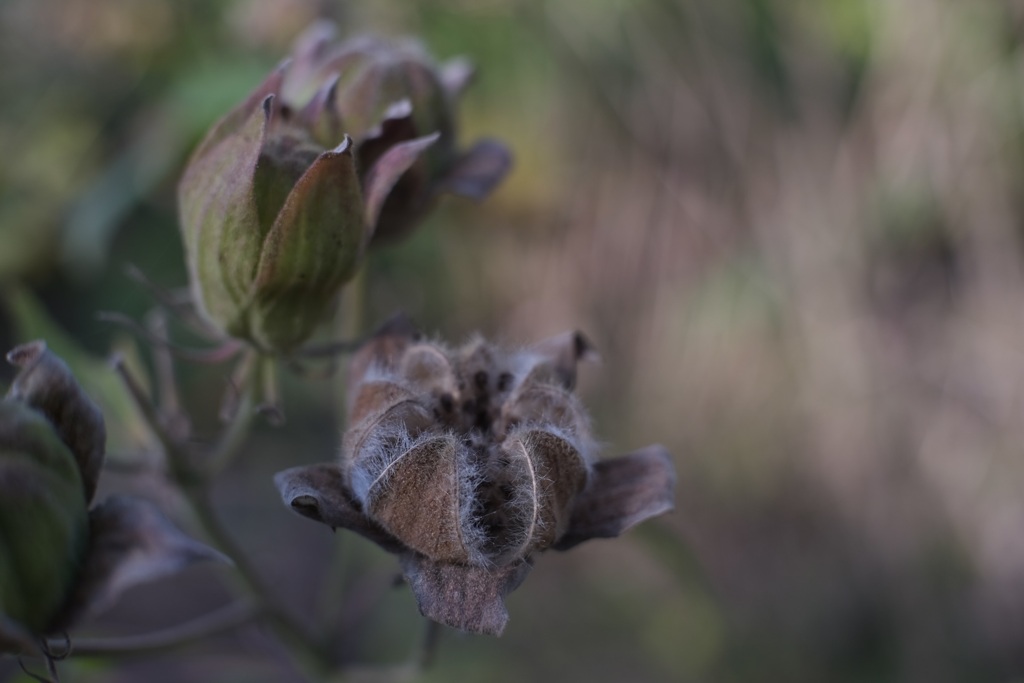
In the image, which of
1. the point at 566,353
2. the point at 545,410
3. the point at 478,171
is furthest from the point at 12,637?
the point at 478,171

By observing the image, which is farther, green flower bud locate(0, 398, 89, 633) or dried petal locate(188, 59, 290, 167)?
dried petal locate(188, 59, 290, 167)

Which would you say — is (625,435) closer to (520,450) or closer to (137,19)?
(137,19)

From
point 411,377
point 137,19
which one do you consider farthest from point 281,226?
point 137,19

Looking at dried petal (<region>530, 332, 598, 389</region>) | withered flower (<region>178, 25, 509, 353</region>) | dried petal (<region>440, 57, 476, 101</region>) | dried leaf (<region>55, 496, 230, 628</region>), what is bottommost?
dried leaf (<region>55, 496, 230, 628</region>)

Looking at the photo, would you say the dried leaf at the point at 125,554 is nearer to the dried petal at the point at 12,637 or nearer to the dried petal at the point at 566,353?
the dried petal at the point at 12,637

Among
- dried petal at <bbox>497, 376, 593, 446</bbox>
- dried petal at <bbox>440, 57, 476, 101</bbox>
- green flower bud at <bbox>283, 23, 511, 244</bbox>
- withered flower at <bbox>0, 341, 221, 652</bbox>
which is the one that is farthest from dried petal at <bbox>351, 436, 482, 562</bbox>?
dried petal at <bbox>440, 57, 476, 101</bbox>

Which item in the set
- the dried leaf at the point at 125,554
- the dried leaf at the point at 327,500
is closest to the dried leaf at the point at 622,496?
the dried leaf at the point at 327,500

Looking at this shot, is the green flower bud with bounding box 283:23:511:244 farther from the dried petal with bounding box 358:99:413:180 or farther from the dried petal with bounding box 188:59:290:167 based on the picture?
the dried petal with bounding box 188:59:290:167
